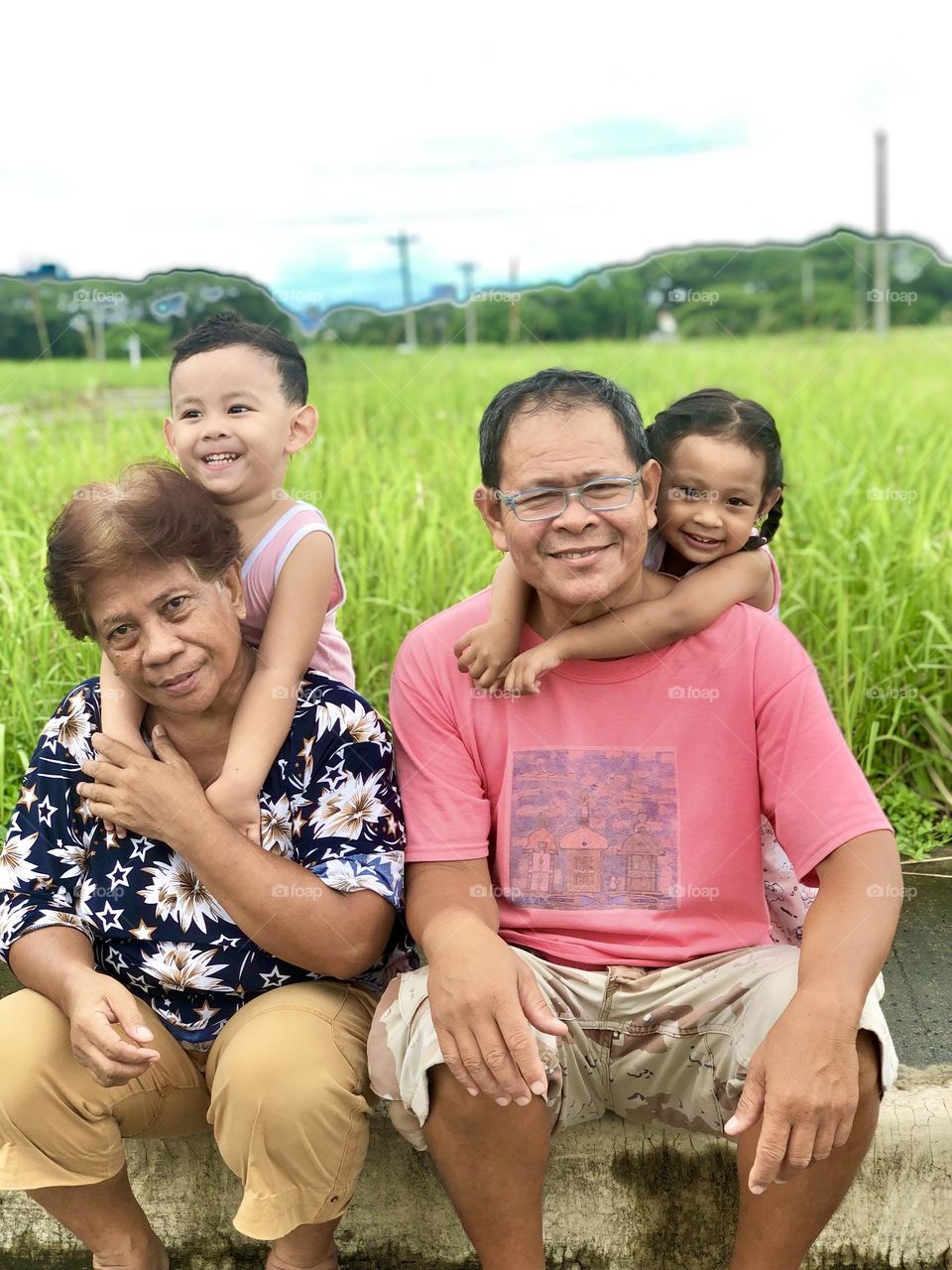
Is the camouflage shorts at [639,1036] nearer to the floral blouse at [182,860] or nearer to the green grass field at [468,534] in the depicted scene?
the floral blouse at [182,860]

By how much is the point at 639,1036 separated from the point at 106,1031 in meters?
0.78

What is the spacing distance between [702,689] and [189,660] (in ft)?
2.62

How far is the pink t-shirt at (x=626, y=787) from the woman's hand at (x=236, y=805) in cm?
24

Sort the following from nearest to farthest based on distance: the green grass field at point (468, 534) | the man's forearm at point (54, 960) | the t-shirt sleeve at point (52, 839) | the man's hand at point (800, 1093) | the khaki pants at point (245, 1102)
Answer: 1. the man's hand at point (800, 1093)
2. the khaki pants at point (245, 1102)
3. the man's forearm at point (54, 960)
4. the t-shirt sleeve at point (52, 839)
5. the green grass field at point (468, 534)

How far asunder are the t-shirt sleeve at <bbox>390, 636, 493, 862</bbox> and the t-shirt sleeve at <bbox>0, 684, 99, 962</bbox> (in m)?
0.51

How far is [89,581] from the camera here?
71.9 inches

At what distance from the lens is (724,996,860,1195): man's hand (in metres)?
1.58

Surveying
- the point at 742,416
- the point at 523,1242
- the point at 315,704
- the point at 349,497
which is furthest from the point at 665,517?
the point at 349,497

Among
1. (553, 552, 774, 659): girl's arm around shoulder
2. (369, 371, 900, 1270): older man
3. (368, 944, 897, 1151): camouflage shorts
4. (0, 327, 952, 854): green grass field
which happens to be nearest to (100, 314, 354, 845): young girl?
(369, 371, 900, 1270): older man

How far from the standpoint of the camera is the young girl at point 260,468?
2035 mm

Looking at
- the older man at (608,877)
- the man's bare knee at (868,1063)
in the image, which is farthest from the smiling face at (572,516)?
the man's bare knee at (868,1063)

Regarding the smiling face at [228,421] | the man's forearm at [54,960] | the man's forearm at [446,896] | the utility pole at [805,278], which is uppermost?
Answer: the utility pole at [805,278]

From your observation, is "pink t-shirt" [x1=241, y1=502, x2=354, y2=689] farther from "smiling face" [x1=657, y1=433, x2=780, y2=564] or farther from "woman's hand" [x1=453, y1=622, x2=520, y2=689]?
"smiling face" [x1=657, y1=433, x2=780, y2=564]

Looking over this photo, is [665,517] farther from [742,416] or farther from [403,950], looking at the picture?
[403,950]
